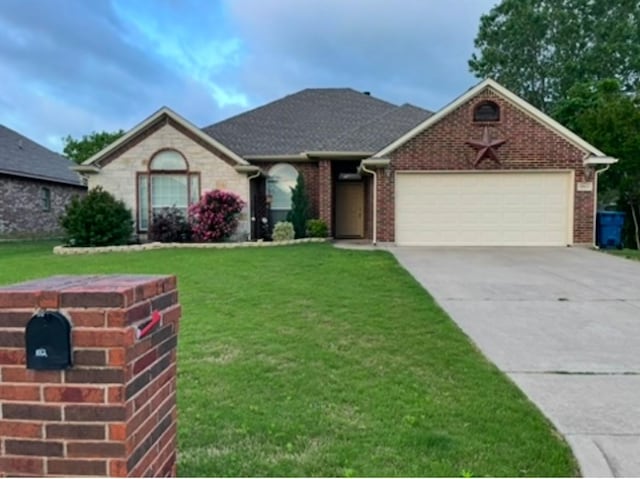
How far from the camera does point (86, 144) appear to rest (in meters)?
47.6

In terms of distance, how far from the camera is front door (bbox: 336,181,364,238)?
18.9 m

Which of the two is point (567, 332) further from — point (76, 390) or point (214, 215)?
point (214, 215)

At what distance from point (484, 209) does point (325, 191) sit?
208 inches

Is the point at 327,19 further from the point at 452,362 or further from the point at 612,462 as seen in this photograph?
the point at 612,462

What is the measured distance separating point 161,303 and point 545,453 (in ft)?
7.99

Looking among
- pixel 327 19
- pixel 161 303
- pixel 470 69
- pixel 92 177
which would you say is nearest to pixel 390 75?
pixel 470 69

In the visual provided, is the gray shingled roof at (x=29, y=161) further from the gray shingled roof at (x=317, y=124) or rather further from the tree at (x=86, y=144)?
the tree at (x=86, y=144)

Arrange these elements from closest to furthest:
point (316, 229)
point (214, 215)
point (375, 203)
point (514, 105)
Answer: point (514, 105)
point (375, 203)
point (214, 215)
point (316, 229)

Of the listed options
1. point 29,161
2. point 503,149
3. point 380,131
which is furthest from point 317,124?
point 29,161

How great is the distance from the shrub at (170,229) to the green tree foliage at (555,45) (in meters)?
27.3

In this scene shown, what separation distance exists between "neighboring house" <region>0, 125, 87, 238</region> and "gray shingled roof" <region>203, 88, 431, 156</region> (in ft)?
31.4

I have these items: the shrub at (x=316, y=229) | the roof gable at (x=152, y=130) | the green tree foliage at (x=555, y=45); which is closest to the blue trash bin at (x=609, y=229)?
the shrub at (x=316, y=229)

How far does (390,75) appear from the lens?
34.0 meters

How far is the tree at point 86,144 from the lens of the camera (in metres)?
46.8
